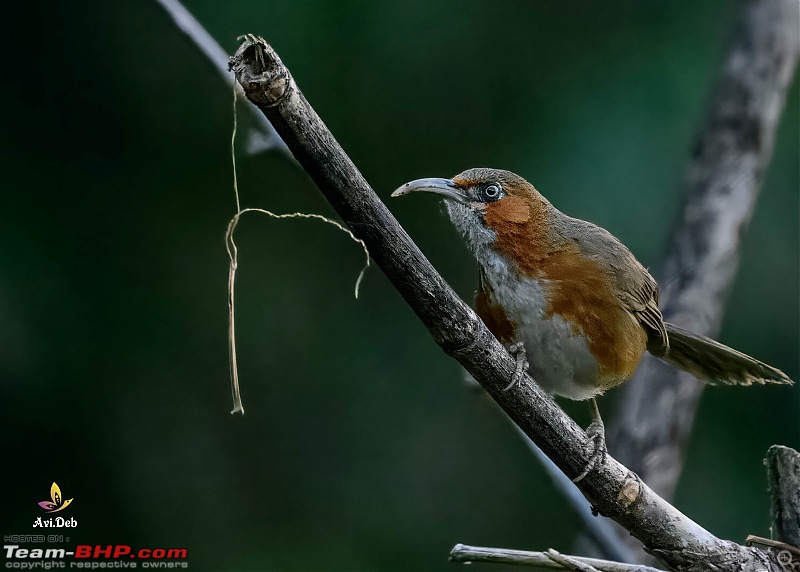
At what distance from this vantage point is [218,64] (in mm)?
2787

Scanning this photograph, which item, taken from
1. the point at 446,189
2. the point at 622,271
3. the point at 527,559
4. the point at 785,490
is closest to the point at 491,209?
the point at 446,189

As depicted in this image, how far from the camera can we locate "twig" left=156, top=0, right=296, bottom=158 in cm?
281

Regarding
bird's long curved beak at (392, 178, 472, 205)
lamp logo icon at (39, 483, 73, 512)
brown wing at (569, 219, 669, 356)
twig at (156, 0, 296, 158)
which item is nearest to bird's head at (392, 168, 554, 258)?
bird's long curved beak at (392, 178, 472, 205)

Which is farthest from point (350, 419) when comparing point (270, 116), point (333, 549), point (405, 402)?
point (270, 116)

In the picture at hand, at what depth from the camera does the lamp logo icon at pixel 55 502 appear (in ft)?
16.4

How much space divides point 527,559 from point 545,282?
98cm

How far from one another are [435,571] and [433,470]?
0.73 m

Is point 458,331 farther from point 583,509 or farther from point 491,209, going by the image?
point 583,509

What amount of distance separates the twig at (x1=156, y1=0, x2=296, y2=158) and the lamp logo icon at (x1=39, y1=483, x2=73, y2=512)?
9.50 ft

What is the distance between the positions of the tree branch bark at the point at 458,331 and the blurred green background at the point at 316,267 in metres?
2.59

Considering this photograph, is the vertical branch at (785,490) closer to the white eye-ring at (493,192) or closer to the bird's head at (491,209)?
the bird's head at (491,209)

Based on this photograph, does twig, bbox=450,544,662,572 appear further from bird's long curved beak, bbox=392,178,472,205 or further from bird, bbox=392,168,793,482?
bird's long curved beak, bbox=392,178,472,205

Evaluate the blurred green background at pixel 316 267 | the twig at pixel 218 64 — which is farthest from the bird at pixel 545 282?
the blurred green background at pixel 316 267

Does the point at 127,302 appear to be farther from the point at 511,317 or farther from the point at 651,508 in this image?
the point at 651,508
